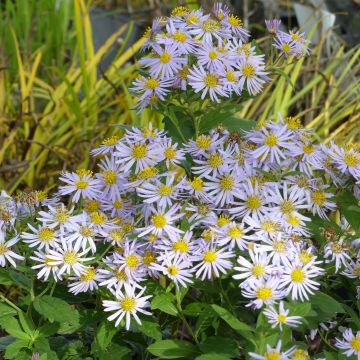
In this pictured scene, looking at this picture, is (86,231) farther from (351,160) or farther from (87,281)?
(351,160)

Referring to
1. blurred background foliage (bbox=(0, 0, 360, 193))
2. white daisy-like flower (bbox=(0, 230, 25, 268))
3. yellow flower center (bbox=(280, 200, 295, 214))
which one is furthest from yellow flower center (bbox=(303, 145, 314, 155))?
blurred background foliage (bbox=(0, 0, 360, 193))

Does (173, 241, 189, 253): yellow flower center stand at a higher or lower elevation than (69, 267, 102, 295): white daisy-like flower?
higher

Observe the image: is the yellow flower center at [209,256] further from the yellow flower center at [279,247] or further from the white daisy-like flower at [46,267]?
the white daisy-like flower at [46,267]

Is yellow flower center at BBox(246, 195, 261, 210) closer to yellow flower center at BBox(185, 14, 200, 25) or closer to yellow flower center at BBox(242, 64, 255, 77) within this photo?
yellow flower center at BBox(242, 64, 255, 77)

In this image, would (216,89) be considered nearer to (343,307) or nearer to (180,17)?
(180,17)

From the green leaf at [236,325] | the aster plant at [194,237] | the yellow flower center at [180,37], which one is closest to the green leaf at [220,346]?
the aster plant at [194,237]
